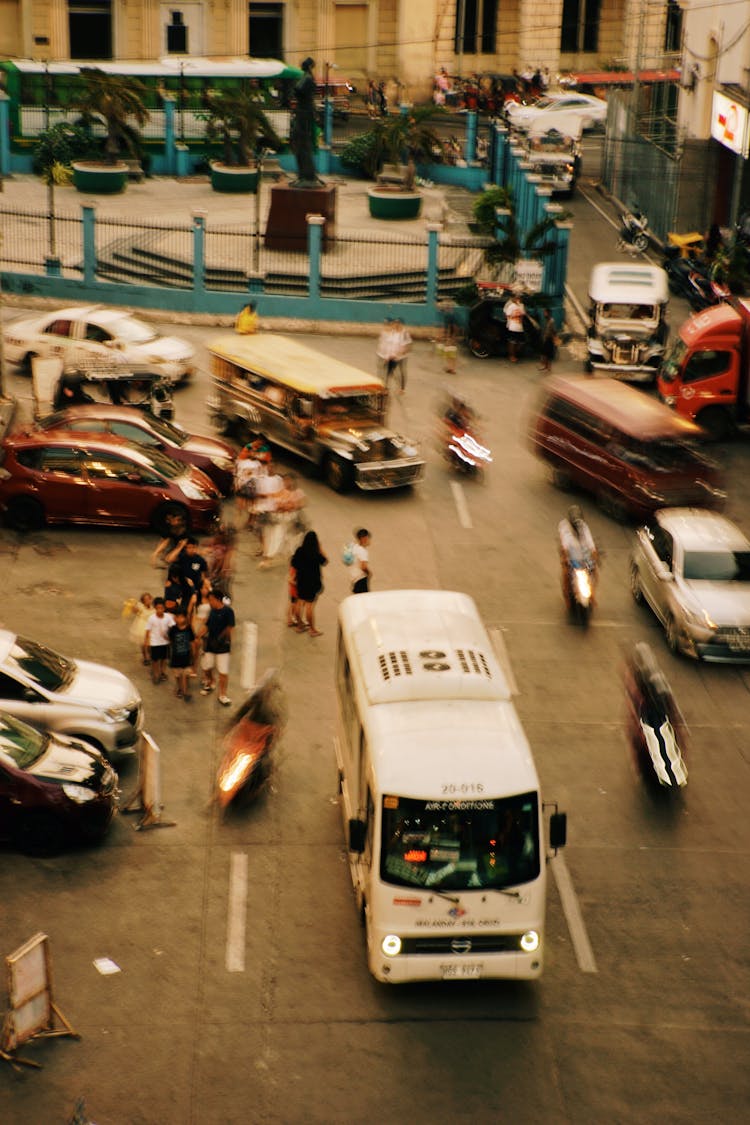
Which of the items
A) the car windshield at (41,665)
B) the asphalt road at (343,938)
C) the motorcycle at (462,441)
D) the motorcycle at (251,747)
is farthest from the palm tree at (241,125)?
the motorcycle at (251,747)

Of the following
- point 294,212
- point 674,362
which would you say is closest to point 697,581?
point 674,362

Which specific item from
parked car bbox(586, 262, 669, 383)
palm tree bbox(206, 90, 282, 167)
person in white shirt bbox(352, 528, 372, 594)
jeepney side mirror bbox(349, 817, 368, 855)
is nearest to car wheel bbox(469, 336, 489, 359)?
parked car bbox(586, 262, 669, 383)

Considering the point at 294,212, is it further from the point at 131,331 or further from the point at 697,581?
the point at 697,581

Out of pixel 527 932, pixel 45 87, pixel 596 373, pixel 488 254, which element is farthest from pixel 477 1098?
pixel 45 87

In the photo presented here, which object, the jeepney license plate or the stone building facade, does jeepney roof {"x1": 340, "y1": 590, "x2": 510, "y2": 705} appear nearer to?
the jeepney license plate

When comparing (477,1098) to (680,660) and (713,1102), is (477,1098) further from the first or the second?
(680,660)

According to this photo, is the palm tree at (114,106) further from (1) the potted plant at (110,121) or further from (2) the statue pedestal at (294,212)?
(2) the statue pedestal at (294,212)

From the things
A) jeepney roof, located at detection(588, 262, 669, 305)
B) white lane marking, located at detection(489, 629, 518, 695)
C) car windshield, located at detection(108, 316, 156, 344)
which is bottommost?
white lane marking, located at detection(489, 629, 518, 695)
